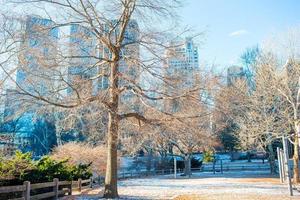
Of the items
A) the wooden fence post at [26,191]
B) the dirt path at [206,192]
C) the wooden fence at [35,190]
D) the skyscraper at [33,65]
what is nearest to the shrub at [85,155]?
the dirt path at [206,192]

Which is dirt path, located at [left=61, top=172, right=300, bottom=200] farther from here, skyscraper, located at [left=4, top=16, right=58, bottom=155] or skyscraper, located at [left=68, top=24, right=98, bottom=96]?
skyscraper, located at [left=68, top=24, right=98, bottom=96]

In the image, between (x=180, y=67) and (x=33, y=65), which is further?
(x=180, y=67)

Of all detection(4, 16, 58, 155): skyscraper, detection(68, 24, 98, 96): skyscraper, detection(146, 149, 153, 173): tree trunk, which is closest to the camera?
detection(4, 16, 58, 155): skyscraper

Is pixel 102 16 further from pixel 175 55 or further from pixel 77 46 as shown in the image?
pixel 175 55

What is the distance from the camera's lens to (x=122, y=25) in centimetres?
1320

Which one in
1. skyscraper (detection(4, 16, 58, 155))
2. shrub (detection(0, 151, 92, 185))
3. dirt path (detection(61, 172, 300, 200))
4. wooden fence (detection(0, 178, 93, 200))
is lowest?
dirt path (detection(61, 172, 300, 200))

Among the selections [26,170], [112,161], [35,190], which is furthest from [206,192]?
[26,170]

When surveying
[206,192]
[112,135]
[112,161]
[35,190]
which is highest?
[112,135]

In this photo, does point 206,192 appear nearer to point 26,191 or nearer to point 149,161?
point 26,191

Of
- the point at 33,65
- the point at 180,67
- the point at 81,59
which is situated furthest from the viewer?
the point at 81,59

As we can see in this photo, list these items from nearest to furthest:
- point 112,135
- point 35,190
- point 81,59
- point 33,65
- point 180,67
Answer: point 35,190, point 33,65, point 180,67, point 112,135, point 81,59

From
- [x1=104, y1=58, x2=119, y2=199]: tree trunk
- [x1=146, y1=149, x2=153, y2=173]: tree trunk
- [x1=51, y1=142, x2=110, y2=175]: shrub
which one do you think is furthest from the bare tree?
[x1=146, y1=149, x2=153, y2=173]: tree trunk

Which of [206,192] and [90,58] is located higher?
[90,58]

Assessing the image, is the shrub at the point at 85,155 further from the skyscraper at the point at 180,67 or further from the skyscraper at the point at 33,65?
the skyscraper at the point at 180,67
